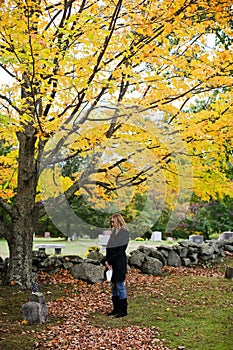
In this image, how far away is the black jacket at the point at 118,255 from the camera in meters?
6.72

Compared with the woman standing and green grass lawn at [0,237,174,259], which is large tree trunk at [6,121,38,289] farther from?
green grass lawn at [0,237,174,259]

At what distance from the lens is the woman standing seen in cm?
669

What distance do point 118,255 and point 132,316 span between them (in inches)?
33.0

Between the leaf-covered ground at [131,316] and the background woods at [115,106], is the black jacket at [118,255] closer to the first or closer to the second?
the leaf-covered ground at [131,316]

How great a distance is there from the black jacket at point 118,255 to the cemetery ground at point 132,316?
57cm

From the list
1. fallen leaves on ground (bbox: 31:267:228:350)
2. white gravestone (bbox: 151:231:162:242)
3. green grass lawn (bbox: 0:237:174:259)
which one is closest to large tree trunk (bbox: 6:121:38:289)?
fallen leaves on ground (bbox: 31:267:228:350)

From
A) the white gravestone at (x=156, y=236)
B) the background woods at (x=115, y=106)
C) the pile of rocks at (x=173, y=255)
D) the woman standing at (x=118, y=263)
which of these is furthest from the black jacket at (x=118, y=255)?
the white gravestone at (x=156, y=236)

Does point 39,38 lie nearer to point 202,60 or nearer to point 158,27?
point 158,27

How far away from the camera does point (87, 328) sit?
593 cm

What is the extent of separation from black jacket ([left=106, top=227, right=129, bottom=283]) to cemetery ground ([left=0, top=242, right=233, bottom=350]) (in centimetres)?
57

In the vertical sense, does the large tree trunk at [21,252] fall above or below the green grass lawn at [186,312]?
above

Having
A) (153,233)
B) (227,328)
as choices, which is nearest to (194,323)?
(227,328)

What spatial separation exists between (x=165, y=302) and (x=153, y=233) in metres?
11.3

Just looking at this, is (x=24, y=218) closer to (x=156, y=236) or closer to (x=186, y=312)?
(x=186, y=312)
